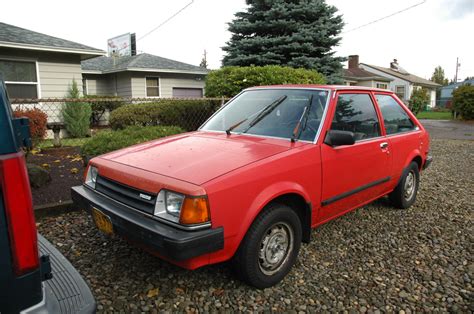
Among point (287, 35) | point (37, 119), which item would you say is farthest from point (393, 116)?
point (37, 119)

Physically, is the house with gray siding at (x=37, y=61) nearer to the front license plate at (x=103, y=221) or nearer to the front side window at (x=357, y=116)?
the front license plate at (x=103, y=221)

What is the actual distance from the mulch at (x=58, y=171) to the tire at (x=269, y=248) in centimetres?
277

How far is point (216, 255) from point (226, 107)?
7.02 feet

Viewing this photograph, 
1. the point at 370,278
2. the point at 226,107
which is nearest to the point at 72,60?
the point at 226,107

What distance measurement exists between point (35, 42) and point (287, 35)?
8.17 meters

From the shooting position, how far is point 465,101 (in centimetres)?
2212

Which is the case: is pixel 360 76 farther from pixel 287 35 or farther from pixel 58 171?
pixel 58 171

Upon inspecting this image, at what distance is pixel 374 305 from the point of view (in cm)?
254

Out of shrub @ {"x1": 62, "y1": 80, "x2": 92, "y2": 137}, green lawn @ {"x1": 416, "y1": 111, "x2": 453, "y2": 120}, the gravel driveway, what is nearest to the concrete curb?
the gravel driveway

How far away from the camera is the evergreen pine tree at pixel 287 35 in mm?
11828

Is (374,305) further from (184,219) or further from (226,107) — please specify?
(226,107)

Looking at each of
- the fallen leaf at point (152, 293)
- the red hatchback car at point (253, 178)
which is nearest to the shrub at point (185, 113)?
the red hatchback car at point (253, 178)

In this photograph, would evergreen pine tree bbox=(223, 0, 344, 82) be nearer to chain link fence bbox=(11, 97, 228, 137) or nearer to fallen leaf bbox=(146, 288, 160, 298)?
chain link fence bbox=(11, 97, 228, 137)

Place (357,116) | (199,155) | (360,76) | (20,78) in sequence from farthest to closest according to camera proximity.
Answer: (360,76) → (20,78) → (357,116) → (199,155)
